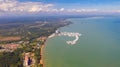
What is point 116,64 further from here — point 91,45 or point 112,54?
point 91,45

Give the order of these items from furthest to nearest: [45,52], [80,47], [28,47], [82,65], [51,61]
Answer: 1. [28,47]
2. [80,47]
3. [45,52]
4. [51,61]
5. [82,65]

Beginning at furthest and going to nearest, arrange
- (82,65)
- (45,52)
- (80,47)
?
1. (80,47)
2. (45,52)
3. (82,65)

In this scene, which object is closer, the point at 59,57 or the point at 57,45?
the point at 59,57

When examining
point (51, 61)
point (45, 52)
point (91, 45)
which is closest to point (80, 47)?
point (91, 45)

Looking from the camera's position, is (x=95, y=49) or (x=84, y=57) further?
(x=95, y=49)

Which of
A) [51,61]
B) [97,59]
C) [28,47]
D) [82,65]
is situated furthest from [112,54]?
[28,47]

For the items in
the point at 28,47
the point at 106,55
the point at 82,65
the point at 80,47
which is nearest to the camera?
the point at 82,65

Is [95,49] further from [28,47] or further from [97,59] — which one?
[28,47]

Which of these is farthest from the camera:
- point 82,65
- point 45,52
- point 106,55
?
point 45,52
